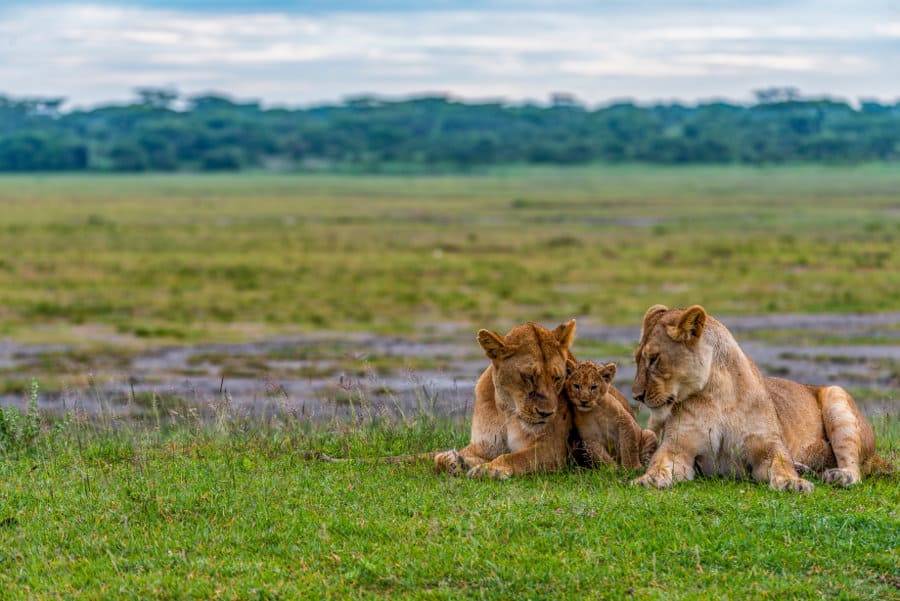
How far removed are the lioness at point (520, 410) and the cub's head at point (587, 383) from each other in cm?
9

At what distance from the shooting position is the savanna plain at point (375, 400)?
21.3 ft

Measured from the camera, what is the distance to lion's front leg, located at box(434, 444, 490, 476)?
855 cm

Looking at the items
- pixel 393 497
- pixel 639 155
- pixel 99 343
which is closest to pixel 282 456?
pixel 393 497

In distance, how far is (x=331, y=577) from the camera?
251 inches

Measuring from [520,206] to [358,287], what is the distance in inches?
1652

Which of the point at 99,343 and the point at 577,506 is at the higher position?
the point at 577,506

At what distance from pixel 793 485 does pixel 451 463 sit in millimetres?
2253

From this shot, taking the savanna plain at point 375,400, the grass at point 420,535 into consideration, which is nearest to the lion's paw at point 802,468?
the grass at point 420,535

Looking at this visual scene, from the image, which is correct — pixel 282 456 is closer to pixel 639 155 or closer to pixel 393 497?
pixel 393 497

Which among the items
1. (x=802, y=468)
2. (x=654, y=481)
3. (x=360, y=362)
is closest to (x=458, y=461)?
(x=654, y=481)

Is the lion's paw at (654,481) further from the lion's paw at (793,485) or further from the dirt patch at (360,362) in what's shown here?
the dirt patch at (360,362)

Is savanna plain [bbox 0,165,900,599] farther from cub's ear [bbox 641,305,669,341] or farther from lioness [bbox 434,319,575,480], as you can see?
cub's ear [bbox 641,305,669,341]

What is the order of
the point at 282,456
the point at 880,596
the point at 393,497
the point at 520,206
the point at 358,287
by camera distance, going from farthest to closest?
1. the point at 520,206
2. the point at 358,287
3. the point at 282,456
4. the point at 393,497
5. the point at 880,596

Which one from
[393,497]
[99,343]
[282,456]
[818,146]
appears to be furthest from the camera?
[818,146]
